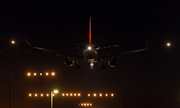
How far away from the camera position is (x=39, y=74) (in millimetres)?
37656

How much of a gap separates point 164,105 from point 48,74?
40.9m

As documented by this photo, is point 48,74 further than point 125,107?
No

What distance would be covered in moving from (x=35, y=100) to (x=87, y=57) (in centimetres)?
1968

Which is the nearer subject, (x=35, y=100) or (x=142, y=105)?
(x=35, y=100)

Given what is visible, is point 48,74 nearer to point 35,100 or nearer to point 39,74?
point 39,74

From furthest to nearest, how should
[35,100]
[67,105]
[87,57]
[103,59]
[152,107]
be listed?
[152,107] → [67,105] → [35,100] → [103,59] → [87,57]

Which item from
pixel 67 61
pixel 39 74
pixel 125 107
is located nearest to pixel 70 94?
pixel 67 61

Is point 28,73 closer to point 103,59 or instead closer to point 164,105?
point 103,59

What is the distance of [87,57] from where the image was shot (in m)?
36.3

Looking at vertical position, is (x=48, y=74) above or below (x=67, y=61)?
below

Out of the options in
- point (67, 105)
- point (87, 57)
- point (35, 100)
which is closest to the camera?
point (87, 57)

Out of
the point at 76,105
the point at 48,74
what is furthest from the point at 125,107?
the point at 48,74

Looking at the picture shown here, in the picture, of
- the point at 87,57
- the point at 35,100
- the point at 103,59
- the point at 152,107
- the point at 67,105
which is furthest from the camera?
the point at 152,107

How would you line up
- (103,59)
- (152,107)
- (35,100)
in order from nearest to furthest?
(103,59)
(35,100)
(152,107)
